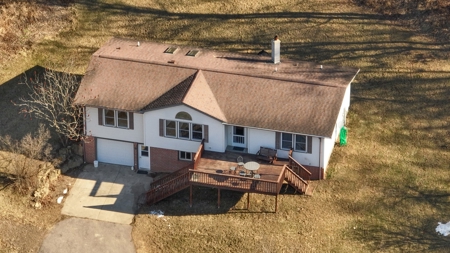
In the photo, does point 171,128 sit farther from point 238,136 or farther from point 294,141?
point 294,141

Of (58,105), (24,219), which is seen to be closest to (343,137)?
(58,105)

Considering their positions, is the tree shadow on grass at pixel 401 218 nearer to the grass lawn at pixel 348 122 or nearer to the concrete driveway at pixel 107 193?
the grass lawn at pixel 348 122

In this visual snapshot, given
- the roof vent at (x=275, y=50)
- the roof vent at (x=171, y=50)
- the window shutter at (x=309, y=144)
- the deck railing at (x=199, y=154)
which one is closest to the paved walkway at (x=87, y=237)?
the deck railing at (x=199, y=154)

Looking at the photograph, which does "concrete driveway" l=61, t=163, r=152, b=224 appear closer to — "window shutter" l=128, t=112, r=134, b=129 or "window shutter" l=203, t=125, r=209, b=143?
"window shutter" l=128, t=112, r=134, b=129

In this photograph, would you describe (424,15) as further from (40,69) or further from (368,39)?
(40,69)

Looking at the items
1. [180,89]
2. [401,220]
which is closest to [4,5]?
[180,89]
